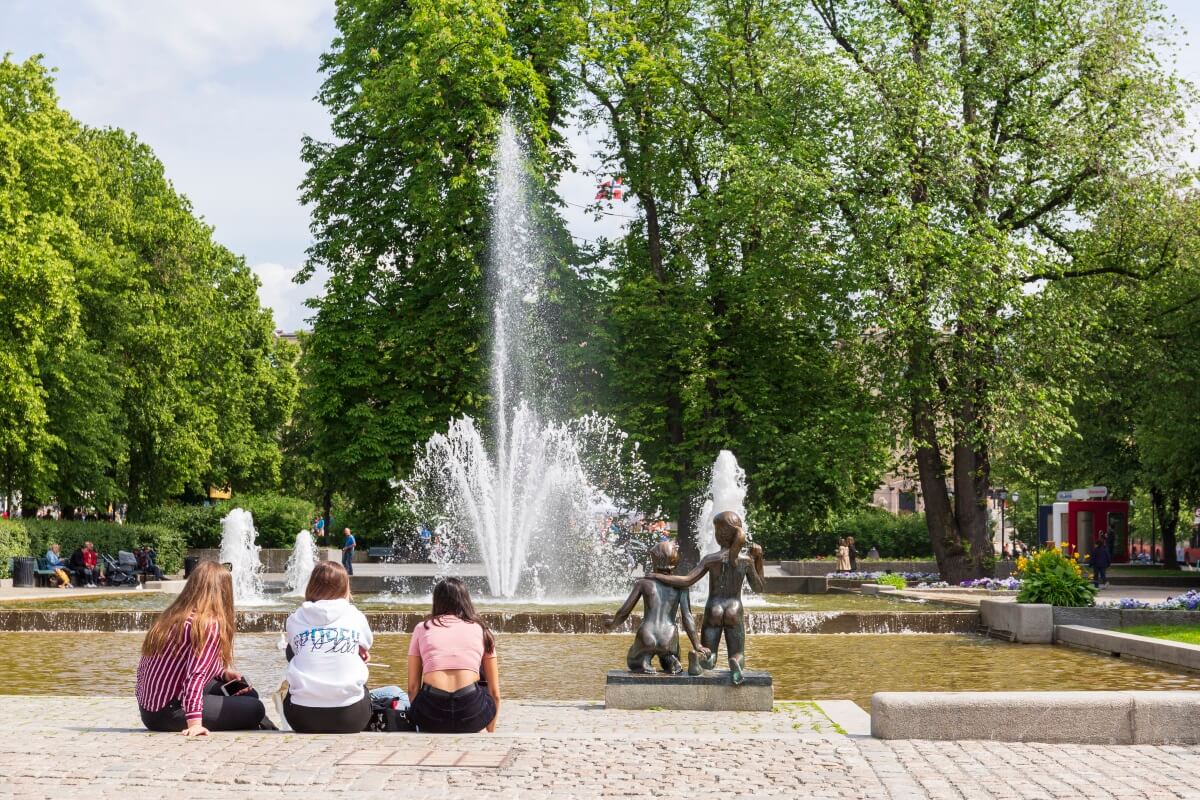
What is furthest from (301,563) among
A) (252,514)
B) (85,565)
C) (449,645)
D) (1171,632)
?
(449,645)

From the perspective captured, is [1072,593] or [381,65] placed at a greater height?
[381,65]

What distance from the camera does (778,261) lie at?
33.2 m

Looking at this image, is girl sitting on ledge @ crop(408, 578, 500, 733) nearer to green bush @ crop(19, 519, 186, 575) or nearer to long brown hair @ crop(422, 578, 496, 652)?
long brown hair @ crop(422, 578, 496, 652)

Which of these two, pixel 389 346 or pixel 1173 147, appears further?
pixel 389 346

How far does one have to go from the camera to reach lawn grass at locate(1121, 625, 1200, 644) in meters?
17.2

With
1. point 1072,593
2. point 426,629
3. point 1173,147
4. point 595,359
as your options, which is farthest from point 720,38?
point 426,629

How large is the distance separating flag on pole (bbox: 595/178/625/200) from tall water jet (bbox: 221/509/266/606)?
1266 centimetres

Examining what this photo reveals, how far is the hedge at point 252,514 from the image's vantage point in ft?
159

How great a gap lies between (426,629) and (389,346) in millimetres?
26825

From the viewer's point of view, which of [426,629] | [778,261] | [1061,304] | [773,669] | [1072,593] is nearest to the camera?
[426,629]

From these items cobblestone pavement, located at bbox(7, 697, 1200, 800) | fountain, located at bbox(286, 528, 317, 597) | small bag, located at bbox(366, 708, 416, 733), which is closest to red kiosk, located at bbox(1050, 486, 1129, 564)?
fountain, located at bbox(286, 528, 317, 597)

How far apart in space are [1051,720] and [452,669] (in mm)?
3884

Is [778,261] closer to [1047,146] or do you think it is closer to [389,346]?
[1047,146]

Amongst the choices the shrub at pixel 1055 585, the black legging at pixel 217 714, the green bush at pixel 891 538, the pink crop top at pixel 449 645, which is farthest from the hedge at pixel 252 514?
the pink crop top at pixel 449 645
